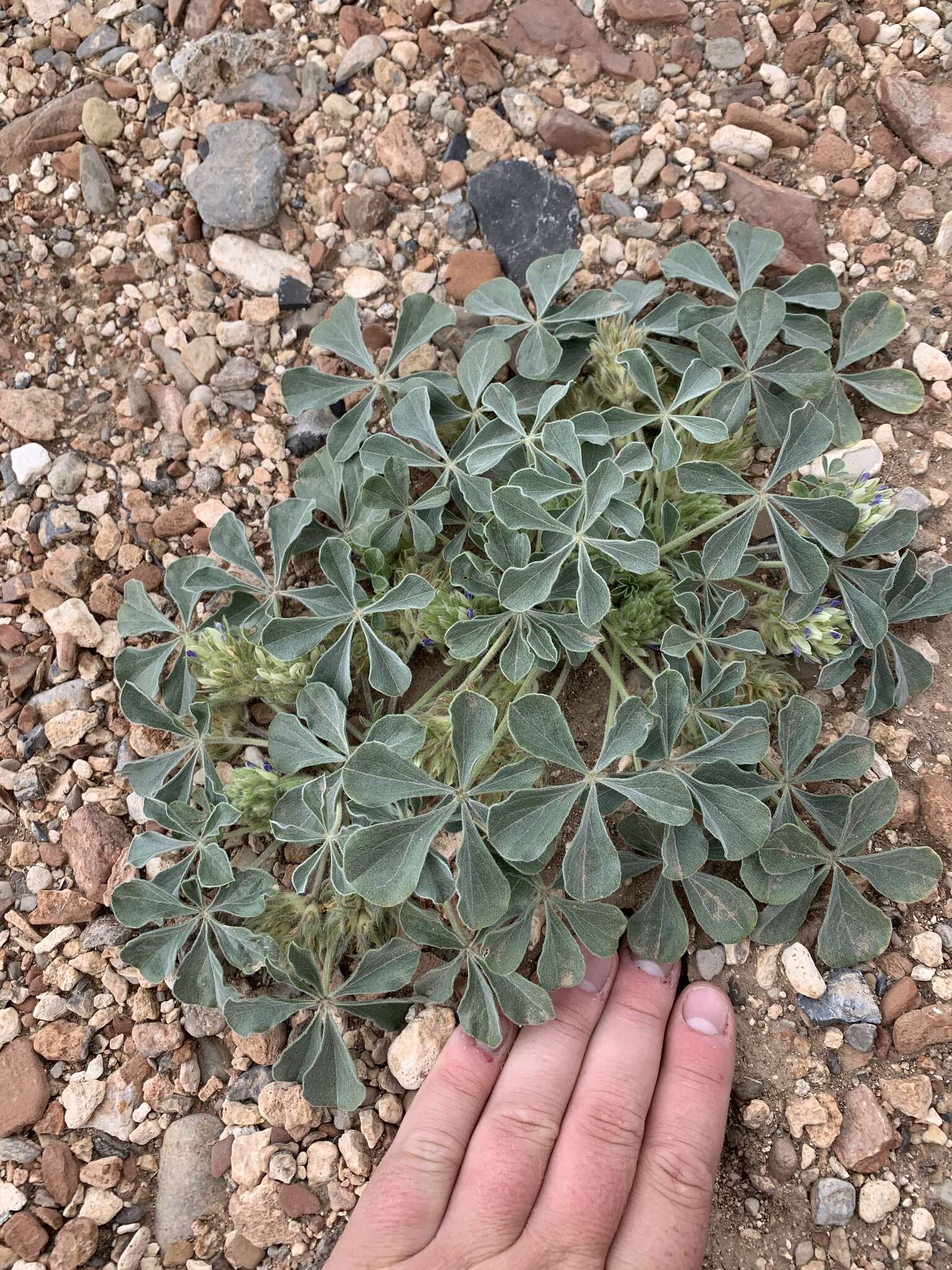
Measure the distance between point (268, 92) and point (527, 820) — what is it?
2.63 metres

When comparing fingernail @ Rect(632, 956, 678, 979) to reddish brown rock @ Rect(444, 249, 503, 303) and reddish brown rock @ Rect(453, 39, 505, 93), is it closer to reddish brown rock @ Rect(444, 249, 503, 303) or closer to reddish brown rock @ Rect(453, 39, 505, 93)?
reddish brown rock @ Rect(444, 249, 503, 303)

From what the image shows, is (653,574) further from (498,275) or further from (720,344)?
(498,275)

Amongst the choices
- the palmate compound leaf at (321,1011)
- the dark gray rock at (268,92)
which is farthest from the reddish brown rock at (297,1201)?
the dark gray rock at (268,92)

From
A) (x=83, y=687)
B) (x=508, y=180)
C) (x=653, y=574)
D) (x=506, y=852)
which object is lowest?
(x=83, y=687)

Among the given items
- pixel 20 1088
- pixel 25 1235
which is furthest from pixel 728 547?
pixel 25 1235

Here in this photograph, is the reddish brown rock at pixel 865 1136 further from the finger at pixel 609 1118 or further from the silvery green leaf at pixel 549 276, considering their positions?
the silvery green leaf at pixel 549 276

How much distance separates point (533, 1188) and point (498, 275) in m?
2.58

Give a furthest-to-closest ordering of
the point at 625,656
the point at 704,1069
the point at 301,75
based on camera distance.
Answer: the point at 301,75
the point at 625,656
the point at 704,1069

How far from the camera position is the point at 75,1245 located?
7.48 feet

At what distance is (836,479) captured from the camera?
252cm

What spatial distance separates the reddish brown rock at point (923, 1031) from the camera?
89.3 inches

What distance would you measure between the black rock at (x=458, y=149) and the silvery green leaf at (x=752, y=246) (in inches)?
36.9

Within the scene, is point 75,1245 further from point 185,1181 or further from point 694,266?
point 694,266

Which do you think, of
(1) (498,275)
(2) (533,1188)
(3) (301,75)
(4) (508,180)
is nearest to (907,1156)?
(2) (533,1188)
